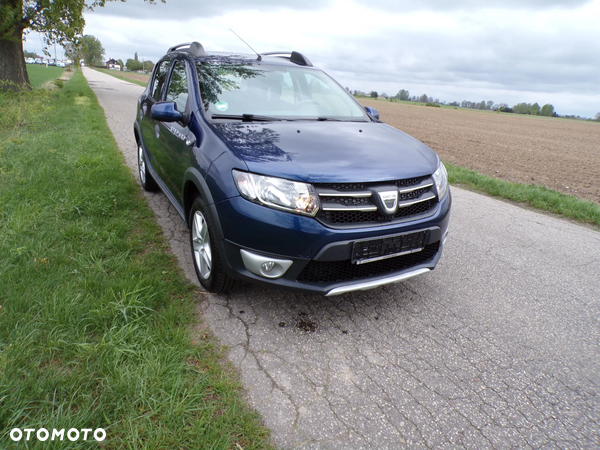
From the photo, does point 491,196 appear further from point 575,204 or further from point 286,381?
point 286,381

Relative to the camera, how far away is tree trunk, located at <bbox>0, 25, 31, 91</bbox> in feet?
51.6

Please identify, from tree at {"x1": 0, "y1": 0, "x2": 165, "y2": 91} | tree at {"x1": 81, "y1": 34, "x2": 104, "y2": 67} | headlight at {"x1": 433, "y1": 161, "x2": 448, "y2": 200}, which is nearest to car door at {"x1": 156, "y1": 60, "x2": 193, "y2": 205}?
headlight at {"x1": 433, "y1": 161, "x2": 448, "y2": 200}

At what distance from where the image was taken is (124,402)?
2008 mm

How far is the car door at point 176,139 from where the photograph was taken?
3.30 meters

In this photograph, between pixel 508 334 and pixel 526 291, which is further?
pixel 526 291

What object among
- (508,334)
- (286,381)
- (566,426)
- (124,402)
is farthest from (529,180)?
(124,402)

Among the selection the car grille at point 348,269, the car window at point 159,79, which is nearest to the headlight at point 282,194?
the car grille at point 348,269

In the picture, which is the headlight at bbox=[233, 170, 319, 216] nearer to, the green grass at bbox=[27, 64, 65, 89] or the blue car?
the blue car

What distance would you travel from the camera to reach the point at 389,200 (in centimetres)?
257

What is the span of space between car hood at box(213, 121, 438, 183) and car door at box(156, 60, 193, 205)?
0.48 m

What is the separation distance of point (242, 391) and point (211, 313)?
817 mm

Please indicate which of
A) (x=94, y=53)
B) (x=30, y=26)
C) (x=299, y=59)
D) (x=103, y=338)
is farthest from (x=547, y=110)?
(x=94, y=53)

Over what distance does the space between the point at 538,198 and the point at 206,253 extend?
5924mm

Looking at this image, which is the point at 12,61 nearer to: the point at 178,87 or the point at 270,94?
the point at 178,87
